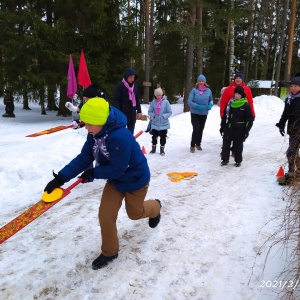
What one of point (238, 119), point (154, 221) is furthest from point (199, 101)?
point (154, 221)

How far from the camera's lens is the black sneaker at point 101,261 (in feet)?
9.96

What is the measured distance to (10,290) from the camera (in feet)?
8.95

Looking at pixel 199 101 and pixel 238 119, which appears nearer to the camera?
pixel 238 119

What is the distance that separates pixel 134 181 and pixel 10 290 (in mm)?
1548

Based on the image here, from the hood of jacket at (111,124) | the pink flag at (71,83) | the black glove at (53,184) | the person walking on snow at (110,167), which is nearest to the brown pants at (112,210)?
the person walking on snow at (110,167)

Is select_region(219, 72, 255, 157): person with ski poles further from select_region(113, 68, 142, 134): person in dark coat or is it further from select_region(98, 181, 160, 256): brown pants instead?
select_region(98, 181, 160, 256): brown pants

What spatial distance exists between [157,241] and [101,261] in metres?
0.75

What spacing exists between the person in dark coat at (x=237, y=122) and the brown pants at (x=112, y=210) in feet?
12.8

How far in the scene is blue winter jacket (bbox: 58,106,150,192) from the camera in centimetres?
280

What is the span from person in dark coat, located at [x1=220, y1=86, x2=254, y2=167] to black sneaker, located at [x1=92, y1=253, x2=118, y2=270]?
13.9ft

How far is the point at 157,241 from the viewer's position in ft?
11.5

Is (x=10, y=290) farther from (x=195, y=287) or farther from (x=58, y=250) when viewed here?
(x=195, y=287)

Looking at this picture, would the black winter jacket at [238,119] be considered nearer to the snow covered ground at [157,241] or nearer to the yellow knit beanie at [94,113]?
the snow covered ground at [157,241]

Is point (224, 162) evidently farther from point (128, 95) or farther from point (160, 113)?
point (128, 95)
